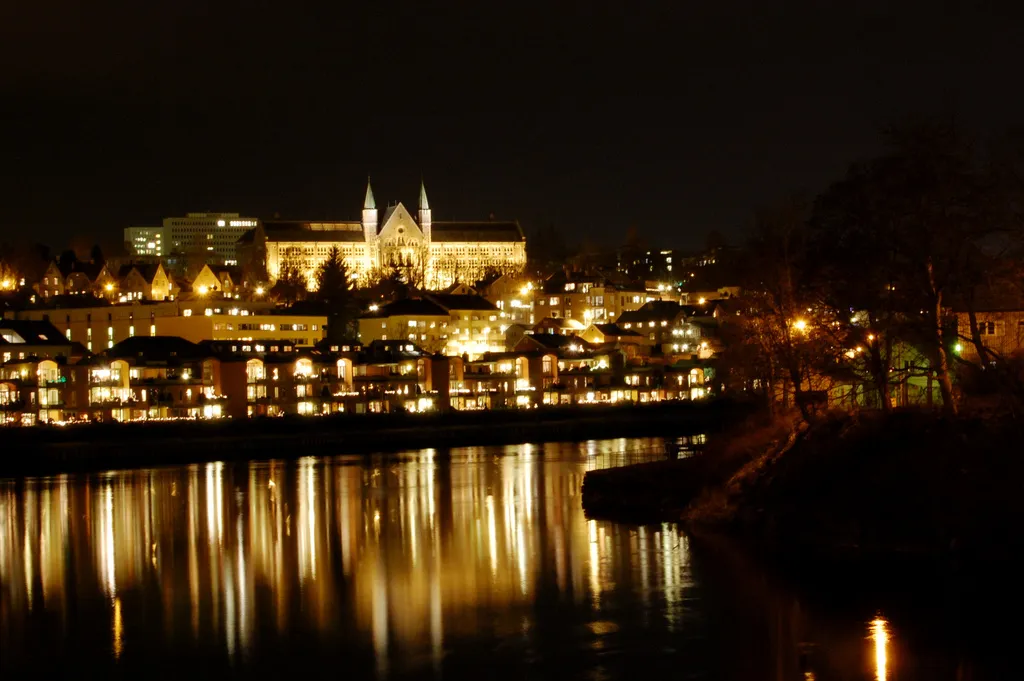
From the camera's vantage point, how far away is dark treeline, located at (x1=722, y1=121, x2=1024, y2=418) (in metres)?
20.4

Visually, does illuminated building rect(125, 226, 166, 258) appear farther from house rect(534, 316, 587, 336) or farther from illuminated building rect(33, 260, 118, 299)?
house rect(534, 316, 587, 336)

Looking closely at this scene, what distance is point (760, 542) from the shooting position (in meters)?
20.8

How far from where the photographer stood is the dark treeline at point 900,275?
2044cm

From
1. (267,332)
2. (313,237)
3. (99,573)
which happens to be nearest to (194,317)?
(267,332)

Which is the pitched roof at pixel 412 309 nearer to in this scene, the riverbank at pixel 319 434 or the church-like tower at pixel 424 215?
the riverbank at pixel 319 434

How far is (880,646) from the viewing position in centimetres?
1477

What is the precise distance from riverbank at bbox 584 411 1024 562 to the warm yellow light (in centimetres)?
277

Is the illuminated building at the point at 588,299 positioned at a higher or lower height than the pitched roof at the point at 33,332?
higher

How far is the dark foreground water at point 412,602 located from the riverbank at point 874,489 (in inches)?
51.1

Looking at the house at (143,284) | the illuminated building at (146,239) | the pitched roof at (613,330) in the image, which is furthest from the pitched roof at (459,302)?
the illuminated building at (146,239)

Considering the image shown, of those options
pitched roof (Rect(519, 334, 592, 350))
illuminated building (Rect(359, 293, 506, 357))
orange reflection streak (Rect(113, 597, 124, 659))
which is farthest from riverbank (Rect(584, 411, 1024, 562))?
illuminated building (Rect(359, 293, 506, 357))

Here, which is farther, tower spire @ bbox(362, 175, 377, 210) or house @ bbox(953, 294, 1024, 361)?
tower spire @ bbox(362, 175, 377, 210)

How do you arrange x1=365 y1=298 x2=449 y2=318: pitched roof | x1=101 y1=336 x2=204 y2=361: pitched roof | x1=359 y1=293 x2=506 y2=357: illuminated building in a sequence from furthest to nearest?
x1=365 y1=298 x2=449 y2=318: pitched roof, x1=359 y1=293 x2=506 y2=357: illuminated building, x1=101 y1=336 x2=204 y2=361: pitched roof

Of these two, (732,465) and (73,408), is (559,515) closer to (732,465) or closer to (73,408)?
(732,465)
